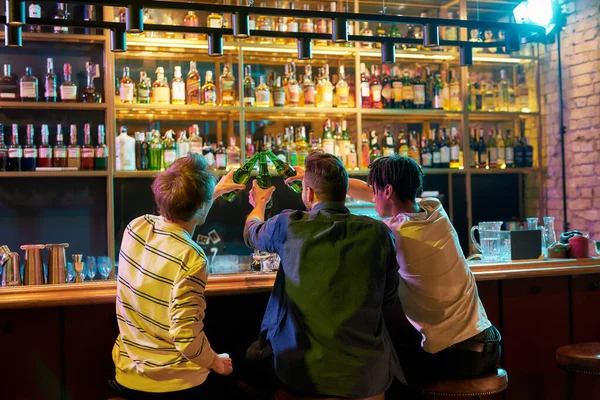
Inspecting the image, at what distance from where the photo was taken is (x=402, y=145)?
4.64 meters

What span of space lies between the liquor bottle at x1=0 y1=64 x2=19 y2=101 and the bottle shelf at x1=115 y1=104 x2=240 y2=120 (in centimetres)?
60

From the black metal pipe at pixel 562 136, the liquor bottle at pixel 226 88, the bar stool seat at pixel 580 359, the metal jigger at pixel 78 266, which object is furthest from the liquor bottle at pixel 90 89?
the black metal pipe at pixel 562 136

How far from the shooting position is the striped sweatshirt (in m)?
1.68

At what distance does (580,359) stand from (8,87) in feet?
11.2

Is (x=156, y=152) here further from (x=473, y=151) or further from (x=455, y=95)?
(x=473, y=151)

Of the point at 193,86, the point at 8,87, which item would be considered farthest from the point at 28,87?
the point at 193,86

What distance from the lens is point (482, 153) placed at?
4875 millimetres

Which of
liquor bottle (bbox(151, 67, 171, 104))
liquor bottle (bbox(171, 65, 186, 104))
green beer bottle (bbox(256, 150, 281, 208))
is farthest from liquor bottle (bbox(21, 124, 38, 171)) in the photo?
green beer bottle (bbox(256, 150, 281, 208))

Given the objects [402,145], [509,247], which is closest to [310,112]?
[402,145]

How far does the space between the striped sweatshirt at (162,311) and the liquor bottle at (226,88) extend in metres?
2.44

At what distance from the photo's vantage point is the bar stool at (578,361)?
2.30 metres

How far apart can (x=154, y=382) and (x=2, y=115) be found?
2795 millimetres

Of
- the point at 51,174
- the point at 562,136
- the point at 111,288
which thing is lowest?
the point at 111,288

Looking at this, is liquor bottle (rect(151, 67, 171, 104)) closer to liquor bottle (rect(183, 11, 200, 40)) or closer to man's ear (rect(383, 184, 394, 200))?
liquor bottle (rect(183, 11, 200, 40))
